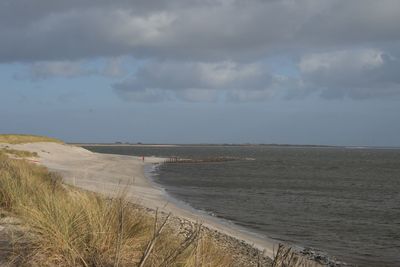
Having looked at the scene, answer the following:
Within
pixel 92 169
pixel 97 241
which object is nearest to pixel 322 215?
pixel 97 241

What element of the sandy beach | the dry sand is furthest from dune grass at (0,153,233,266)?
the dry sand

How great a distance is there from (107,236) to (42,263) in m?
0.92

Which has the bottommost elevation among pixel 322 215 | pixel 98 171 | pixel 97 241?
pixel 322 215

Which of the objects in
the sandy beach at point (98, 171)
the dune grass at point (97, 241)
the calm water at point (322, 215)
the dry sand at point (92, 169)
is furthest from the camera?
the dry sand at point (92, 169)

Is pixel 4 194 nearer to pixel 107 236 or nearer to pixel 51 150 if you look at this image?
pixel 107 236

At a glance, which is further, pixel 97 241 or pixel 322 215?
pixel 322 215

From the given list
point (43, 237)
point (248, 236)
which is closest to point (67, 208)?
point (43, 237)

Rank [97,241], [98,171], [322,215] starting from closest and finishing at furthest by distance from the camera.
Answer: [97,241]
[322,215]
[98,171]

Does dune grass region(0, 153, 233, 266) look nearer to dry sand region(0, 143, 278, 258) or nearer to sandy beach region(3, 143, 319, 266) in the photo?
sandy beach region(3, 143, 319, 266)

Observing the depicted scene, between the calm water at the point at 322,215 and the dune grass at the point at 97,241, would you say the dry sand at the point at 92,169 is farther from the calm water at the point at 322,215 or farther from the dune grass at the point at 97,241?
the dune grass at the point at 97,241

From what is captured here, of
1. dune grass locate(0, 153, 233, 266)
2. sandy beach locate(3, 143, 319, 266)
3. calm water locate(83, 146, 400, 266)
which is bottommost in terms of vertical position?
calm water locate(83, 146, 400, 266)

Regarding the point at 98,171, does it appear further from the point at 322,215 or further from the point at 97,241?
the point at 97,241

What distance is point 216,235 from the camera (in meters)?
15.1

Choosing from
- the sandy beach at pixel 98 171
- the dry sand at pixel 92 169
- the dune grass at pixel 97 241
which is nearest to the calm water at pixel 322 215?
the sandy beach at pixel 98 171
